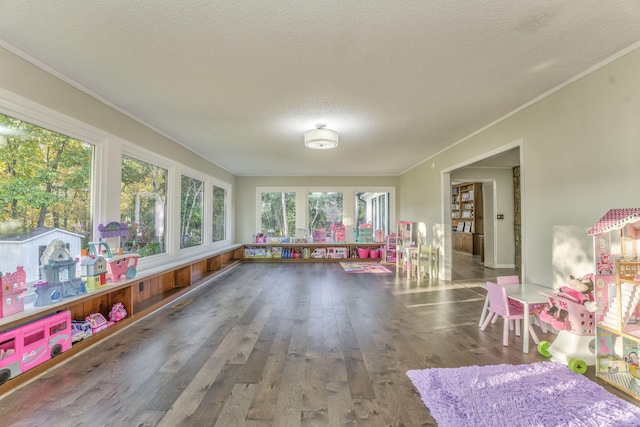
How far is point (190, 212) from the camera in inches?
213

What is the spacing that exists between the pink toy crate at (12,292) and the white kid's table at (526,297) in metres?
4.16

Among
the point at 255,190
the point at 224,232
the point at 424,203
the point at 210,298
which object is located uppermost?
the point at 255,190

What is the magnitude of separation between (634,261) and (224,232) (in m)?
7.23

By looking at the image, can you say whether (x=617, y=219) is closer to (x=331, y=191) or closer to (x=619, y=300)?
(x=619, y=300)

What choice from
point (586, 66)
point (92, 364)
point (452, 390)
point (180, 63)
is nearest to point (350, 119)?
point (180, 63)

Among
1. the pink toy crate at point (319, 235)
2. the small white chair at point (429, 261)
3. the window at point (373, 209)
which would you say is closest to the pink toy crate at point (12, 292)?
the small white chair at point (429, 261)

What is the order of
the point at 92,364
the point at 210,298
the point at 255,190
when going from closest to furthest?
the point at 92,364
the point at 210,298
the point at 255,190

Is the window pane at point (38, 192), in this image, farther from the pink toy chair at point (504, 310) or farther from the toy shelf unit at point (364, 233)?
the toy shelf unit at point (364, 233)

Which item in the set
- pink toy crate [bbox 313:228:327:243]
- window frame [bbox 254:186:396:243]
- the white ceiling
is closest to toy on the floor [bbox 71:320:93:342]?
the white ceiling

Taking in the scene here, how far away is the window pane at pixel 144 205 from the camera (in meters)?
3.63

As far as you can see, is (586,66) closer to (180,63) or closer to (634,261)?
(634,261)

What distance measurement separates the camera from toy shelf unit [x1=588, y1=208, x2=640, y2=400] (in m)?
Result: 1.87

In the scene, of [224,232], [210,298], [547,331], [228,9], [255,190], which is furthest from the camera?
[255,190]

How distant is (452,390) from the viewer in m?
1.86
